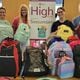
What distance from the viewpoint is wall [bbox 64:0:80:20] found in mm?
5480

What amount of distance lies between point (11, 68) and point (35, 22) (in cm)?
112

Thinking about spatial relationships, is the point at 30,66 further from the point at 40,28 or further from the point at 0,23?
the point at 0,23

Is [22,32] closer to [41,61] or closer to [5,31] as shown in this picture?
[5,31]

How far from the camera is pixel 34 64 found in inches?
90.8

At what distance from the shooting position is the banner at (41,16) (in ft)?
10.3

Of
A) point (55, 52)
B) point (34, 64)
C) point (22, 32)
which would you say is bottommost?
point (34, 64)

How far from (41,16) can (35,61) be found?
1.02 meters

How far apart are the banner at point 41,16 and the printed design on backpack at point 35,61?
0.89 metres

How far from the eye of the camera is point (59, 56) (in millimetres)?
2365

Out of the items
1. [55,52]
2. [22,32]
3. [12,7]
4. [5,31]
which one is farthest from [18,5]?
[55,52]

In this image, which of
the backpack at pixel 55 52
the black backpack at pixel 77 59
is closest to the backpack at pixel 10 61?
the backpack at pixel 55 52

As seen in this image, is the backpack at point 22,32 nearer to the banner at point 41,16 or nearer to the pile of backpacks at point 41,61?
the banner at point 41,16

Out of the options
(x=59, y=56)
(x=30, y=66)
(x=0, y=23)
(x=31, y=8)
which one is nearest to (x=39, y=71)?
(x=30, y=66)

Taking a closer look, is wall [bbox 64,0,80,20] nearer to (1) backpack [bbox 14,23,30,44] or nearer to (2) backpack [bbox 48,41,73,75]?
(1) backpack [bbox 14,23,30,44]
